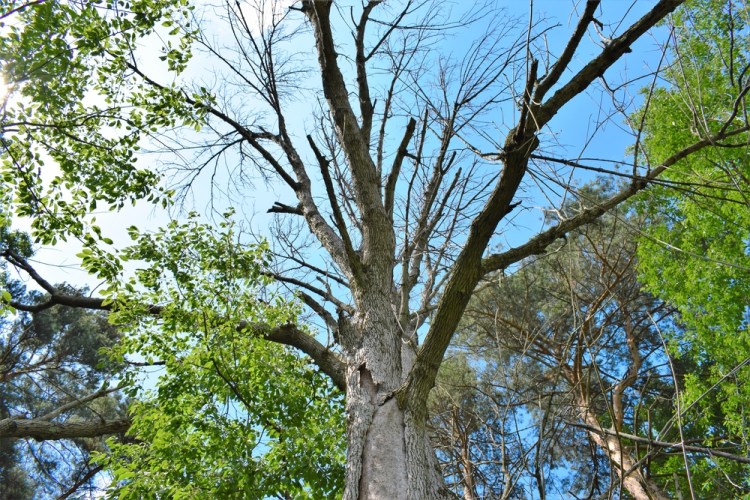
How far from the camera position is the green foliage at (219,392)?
12.2ft

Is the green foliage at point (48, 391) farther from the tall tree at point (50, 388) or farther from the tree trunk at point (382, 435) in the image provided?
the tree trunk at point (382, 435)

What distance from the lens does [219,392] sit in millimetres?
4148

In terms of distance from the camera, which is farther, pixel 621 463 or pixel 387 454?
pixel 387 454

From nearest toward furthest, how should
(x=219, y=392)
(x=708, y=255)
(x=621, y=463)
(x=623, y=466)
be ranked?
(x=621, y=463) → (x=623, y=466) → (x=219, y=392) → (x=708, y=255)

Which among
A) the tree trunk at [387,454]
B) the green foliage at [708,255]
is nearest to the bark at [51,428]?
the tree trunk at [387,454]

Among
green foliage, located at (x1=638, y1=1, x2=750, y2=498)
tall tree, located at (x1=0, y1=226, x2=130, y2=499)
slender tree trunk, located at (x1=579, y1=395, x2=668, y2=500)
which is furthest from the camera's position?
tall tree, located at (x1=0, y1=226, x2=130, y2=499)

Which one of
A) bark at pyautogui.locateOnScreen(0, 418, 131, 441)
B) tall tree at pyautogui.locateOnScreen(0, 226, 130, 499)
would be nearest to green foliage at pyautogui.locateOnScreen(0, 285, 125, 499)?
tall tree at pyautogui.locateOnScreen(0, 226, 130, 499)

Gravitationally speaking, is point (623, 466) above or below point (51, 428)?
below

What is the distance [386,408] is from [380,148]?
3370 mm

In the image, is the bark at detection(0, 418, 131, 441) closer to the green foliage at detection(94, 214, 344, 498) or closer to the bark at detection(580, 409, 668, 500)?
the green foliage at detection(94, 214, 344, 498)

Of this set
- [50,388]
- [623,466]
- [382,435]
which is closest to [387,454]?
[382,435]

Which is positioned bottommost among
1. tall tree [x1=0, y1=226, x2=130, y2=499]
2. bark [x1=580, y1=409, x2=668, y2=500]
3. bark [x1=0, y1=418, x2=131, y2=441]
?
bark [x1=580, y1=409, x2=668, y2=500]

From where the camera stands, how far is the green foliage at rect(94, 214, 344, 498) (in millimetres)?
3727

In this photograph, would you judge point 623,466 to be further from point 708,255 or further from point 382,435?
point 708,255
